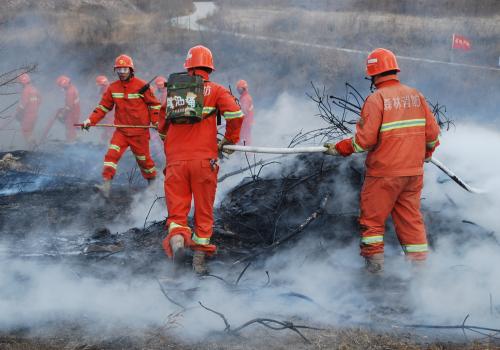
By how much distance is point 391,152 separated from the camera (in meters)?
4.34

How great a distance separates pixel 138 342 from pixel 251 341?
2.47ft

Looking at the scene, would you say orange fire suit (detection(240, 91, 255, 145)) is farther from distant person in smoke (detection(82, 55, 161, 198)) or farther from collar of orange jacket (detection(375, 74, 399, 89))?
collar of orange jacket (detection(375, 74, 399, 89))

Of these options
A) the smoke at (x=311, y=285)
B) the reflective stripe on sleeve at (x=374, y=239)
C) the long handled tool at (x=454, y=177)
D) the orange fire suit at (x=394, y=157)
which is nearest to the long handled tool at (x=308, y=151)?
the long handled tool at (x=454, y=177)

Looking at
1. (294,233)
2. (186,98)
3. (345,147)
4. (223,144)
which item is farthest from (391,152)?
(186,98)

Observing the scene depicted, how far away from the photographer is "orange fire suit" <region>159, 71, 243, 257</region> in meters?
4.59

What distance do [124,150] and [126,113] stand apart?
522 millimetres

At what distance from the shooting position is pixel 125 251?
202 inches

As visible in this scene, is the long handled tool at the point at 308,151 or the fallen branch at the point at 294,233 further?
the fallen branch at the point at 294,233

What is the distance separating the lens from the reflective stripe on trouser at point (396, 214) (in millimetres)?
4410

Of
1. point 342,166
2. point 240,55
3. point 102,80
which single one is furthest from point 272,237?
point 240,55

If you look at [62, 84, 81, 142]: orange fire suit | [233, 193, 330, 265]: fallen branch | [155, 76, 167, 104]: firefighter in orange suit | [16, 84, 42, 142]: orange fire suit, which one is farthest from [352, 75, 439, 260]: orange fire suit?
[16, 84, 42, 142]: orange fire suit

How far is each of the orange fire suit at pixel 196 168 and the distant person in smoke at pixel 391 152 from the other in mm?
1054

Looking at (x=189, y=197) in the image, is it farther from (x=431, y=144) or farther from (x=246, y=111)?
(x=246, y=111)

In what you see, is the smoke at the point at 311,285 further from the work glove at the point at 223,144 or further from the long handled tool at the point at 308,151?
the work glove at the point at 223,144
